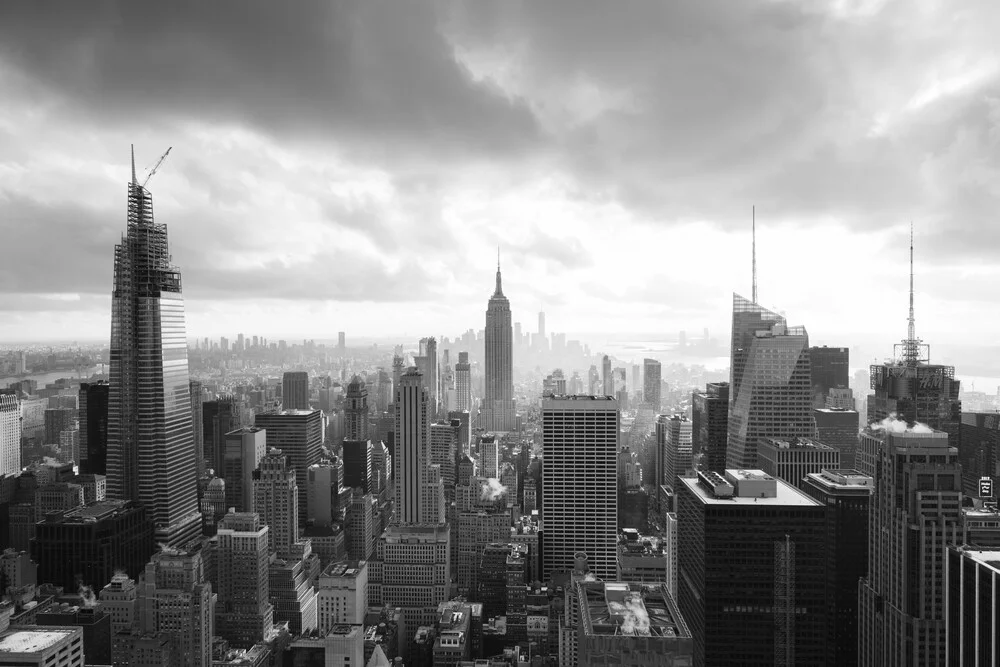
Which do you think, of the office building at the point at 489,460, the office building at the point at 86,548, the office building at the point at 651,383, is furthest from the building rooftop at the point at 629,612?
the office building at the point at 489,460

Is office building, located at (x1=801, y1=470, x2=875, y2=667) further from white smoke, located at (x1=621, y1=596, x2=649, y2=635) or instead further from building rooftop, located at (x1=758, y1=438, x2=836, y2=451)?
building rooftop, located at (x1=758, y1=438, x2=836, y2=451)

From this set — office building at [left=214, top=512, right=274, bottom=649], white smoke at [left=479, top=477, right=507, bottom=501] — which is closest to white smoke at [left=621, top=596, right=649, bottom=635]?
office building at [left=214, top=512, right=274, bottom=649]

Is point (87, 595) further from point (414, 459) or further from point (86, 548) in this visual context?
point (414, 459)

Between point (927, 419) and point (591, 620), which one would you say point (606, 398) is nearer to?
point (927, 419)

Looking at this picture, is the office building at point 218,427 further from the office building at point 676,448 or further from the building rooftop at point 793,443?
the building rooftop at point 793,443

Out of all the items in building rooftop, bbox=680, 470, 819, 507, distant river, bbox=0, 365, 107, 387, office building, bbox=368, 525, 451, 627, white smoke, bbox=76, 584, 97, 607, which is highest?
distant river, bbox=0, 365, 107, 387

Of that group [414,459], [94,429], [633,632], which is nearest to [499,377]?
[414,459]
